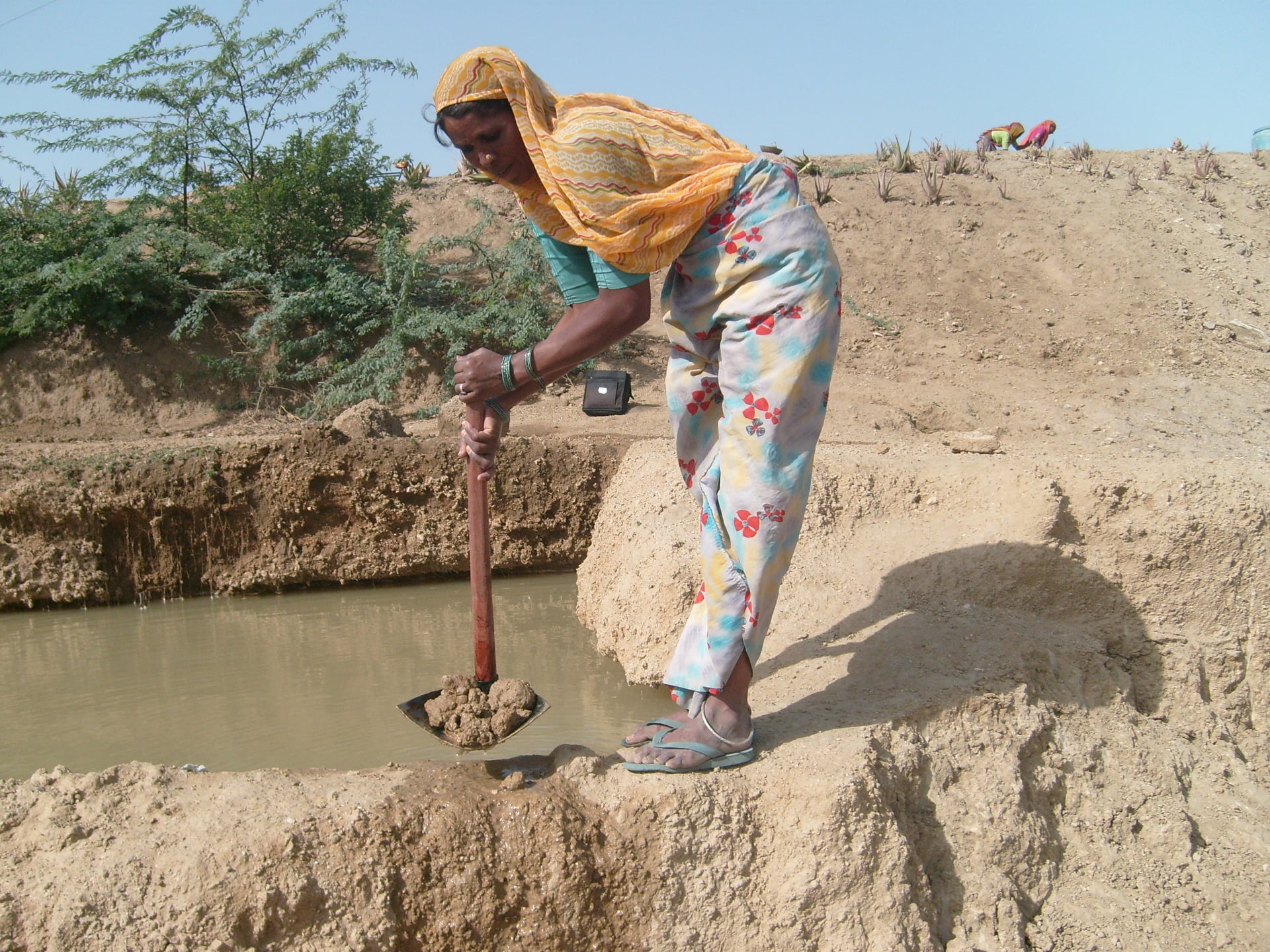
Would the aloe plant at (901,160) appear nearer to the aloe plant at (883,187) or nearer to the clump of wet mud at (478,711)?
the aloe plant at (883,187)

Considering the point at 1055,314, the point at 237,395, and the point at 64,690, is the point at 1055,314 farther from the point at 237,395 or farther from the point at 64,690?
the point at 64,690

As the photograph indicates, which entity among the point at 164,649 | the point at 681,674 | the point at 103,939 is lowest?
the point at 164,649

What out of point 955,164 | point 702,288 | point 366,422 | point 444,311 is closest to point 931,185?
point 955,164

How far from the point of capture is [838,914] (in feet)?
6.51

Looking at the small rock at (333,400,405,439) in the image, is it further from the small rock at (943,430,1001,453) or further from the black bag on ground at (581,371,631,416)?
the small rock at (943,430,1001,453)

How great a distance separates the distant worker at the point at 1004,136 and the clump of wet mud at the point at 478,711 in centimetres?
1483

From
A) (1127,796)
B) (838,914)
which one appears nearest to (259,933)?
(838,914)

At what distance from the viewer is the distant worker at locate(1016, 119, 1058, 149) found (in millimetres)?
15070

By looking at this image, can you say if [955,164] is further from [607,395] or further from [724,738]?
[724,738]

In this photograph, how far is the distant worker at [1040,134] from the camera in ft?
49.4

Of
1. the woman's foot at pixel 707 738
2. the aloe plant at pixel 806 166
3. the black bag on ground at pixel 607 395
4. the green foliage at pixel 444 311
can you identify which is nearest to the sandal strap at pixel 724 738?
the woman's foot at pixel 707 738

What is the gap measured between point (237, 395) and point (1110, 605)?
280 inches

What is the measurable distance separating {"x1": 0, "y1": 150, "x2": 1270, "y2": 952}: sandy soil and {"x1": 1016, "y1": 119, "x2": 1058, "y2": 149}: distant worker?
10474mm

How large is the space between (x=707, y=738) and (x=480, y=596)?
2.00ft
